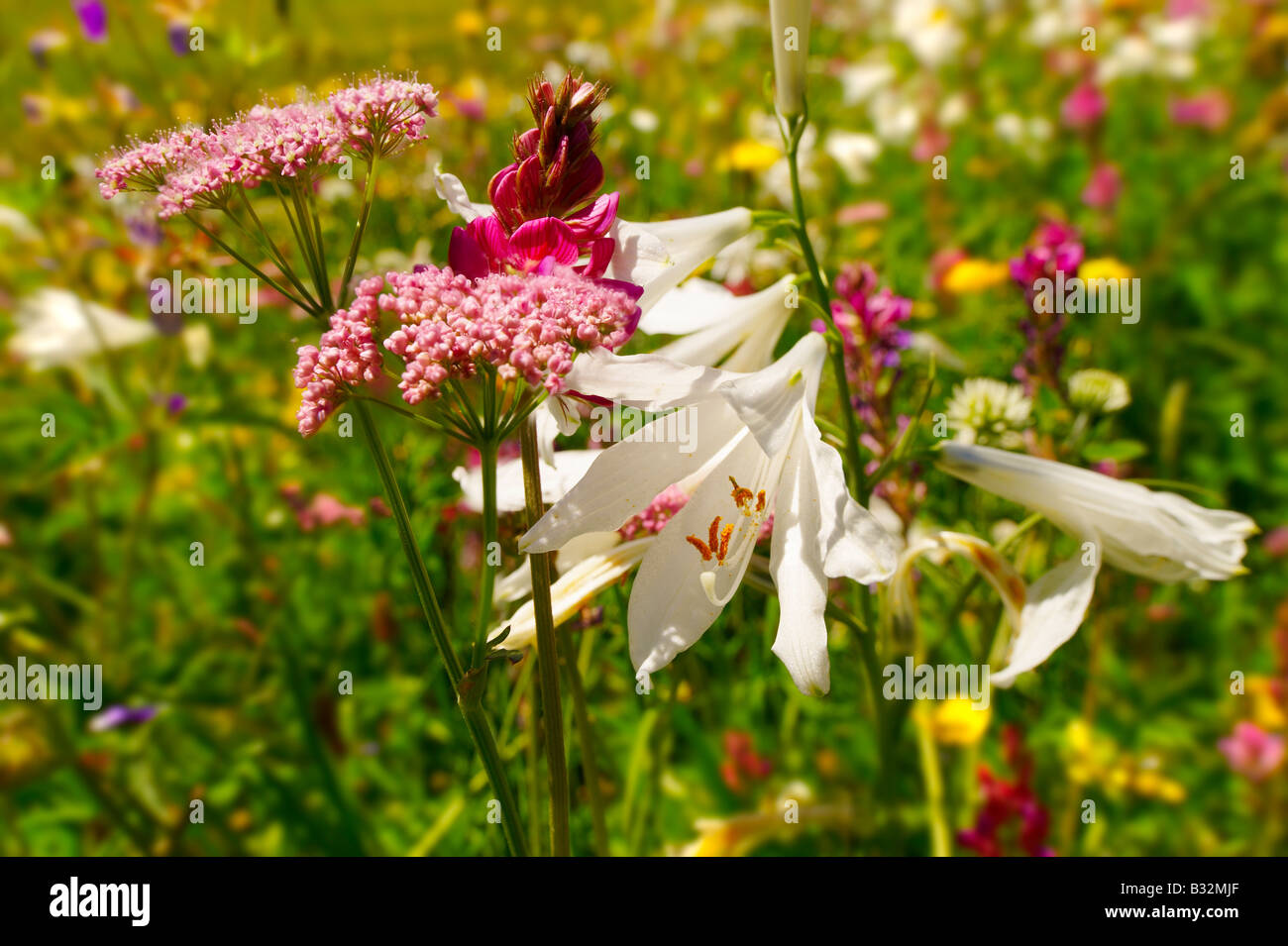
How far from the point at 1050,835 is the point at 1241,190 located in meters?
2.30

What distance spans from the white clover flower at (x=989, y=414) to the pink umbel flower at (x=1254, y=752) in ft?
2.73

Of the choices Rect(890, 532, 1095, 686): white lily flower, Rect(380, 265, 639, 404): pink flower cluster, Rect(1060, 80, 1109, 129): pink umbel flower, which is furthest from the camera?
Rect(1060, 80, 1109, 129): pink umbel flower

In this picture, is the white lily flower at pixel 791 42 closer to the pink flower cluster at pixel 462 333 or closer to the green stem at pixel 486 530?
the pink flower cluster at pixel 462 333

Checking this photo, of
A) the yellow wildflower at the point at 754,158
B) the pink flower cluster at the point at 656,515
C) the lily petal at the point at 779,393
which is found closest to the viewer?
the lily petal at the point at 779,393

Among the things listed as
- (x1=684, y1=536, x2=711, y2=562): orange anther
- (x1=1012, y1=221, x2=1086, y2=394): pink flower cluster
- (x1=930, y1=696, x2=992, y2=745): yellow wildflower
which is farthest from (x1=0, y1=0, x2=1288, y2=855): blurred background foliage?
(x1=684, y1=536, x2=711, y2=562): orange anther

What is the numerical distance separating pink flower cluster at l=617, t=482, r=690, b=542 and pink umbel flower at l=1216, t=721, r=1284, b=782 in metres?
1.30

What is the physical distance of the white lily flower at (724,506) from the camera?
0.74 meters

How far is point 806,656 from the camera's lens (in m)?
0.75

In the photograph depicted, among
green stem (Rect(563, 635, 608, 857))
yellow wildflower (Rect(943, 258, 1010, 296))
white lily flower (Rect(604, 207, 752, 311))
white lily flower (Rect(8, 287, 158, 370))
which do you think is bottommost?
green stem (Rect(563, 635, 608, 857))

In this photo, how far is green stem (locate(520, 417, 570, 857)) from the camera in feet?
2.47

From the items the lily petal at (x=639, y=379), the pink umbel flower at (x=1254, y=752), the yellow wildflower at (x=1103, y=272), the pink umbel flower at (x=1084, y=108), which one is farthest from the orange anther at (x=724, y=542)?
the pink umbel flower at (x=1084, y=108)

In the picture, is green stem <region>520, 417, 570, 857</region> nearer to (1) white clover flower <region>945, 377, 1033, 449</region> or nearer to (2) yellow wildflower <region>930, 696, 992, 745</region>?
(1) white clover flower <region>945, 377, 1033, 449</region>
